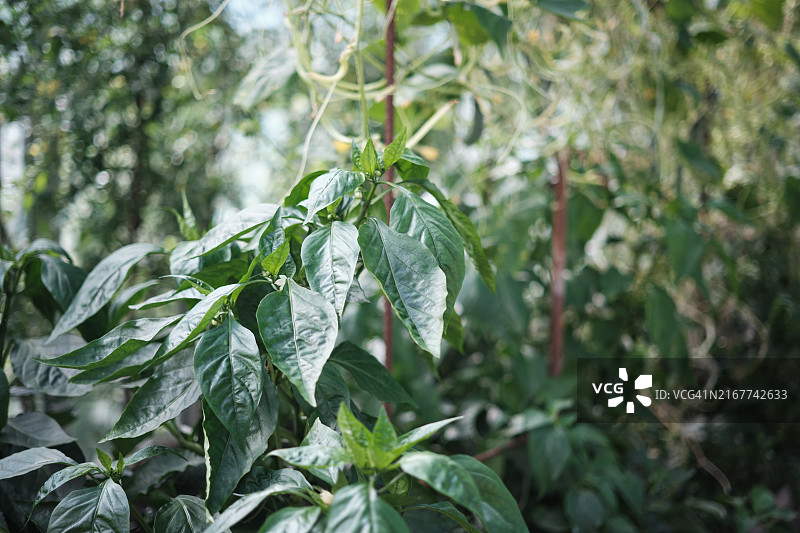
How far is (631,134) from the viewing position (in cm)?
138

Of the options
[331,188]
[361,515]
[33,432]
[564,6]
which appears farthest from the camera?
[564,6]

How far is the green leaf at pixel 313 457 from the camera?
1.06 feet

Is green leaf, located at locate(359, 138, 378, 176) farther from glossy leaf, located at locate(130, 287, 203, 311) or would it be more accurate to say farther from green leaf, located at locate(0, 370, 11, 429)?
green leaf, located at locate(0, 370, 11, 429)

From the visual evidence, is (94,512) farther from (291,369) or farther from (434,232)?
(434,232)

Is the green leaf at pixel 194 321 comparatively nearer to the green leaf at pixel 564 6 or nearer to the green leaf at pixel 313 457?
the green leaf at pixel 313 457

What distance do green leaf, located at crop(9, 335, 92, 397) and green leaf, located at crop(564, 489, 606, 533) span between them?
693mm

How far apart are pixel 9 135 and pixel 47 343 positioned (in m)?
0.53

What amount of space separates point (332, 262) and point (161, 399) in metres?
0.16

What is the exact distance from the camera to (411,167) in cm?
48

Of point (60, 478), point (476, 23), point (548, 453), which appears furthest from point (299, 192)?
point (548, 453)

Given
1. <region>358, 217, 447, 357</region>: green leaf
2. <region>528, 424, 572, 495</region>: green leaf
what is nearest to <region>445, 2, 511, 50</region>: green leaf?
<region>358, 217, 447, 357</region>: green leaf

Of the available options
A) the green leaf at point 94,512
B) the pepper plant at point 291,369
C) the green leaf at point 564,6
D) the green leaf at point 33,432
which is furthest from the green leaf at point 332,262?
the green leaf at point 564,6

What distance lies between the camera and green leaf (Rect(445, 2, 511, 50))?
2.05 feet

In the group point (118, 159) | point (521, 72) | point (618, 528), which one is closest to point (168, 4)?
point (118, 159)
